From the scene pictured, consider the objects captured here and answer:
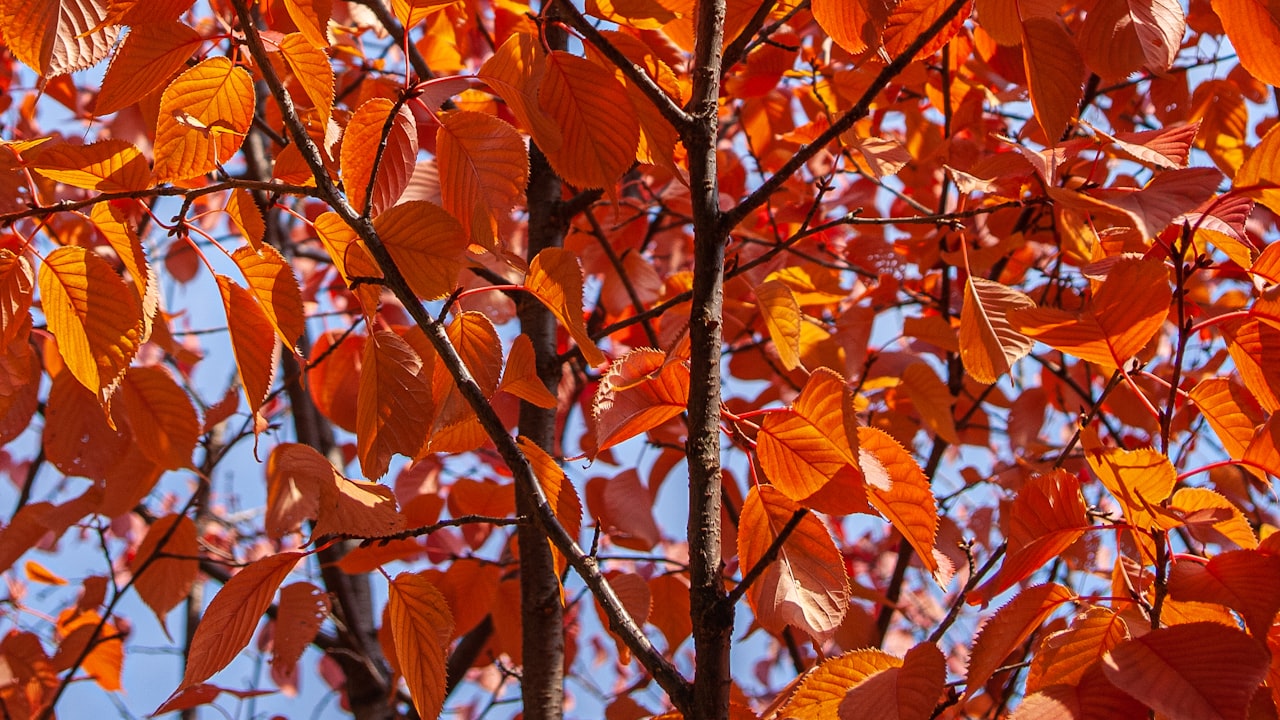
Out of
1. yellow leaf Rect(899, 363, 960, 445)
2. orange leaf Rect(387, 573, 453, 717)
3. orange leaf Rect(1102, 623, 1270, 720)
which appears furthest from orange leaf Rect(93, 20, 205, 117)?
yellow leaf Rect(899, 363, 960, 445)

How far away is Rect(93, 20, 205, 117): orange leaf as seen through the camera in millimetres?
696

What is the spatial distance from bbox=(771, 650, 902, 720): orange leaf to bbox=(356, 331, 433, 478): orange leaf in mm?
353

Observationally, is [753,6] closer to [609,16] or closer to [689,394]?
[609,16]

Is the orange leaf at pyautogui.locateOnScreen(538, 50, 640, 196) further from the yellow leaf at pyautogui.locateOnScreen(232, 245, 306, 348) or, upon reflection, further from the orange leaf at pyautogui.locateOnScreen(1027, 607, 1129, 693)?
the orange leaf at pyautogui.locateOnScreen(1027, 607, 1129, 693)

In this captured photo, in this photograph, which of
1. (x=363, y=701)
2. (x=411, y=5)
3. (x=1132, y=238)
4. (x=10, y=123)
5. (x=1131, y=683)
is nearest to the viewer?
(x=1131, y=683)

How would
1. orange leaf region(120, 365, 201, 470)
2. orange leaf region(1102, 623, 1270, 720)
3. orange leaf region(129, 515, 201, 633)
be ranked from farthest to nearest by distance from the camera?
1. orange leaf region(129, 515, 201, 633)
2. orange leaf region(120, 365, 201, 470)
3. orange leaf region(1102, 623, 1270, 720)

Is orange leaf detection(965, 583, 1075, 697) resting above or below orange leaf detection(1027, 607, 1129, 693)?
above

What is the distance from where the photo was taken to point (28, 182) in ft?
2.48

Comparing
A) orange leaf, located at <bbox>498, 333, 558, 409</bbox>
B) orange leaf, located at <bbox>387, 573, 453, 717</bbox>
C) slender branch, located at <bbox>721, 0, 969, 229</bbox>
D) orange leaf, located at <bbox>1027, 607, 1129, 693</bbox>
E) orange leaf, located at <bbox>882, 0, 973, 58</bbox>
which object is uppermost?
orange leaf, located at <bbox>882, 0, 973, 58</bbox>

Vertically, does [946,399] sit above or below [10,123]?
below

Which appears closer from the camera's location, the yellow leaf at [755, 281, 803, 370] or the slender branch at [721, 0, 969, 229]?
the slender branch at [721, 0, 969, 229]

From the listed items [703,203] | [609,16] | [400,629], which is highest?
[609,16]

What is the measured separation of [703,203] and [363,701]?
1.49 meters

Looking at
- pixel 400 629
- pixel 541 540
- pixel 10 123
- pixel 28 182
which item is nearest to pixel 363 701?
pixel 541 540
